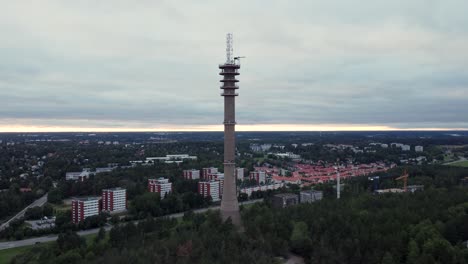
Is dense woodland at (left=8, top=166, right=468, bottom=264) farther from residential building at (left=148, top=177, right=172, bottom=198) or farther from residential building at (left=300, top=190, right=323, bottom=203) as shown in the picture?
residential building at (left=148, top=177, right=172, bottom=198)

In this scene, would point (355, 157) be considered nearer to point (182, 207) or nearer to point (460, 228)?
point (182, 207)

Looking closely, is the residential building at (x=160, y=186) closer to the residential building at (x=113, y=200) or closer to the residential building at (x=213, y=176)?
the residential building at (x=113, y=200)

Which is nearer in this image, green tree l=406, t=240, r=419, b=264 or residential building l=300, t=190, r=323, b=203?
green tree l=406, t=240, r=419, b=264

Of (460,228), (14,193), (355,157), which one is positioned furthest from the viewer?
(355,157)

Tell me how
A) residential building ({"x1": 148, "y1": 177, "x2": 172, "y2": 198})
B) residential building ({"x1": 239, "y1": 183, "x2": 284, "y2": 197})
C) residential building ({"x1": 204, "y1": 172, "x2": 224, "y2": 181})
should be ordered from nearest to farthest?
residential building ({"x1": 148, "y1": 177, "x2": 172, "y2": 198}) → residential building ({"x1": 239, "y1": 183, "x2": 284, "y2": 197}) → residential building ({"x1": 204, "y1": 172, "x2": 224, "y2": 181})

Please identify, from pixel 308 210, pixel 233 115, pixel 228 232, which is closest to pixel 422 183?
pixel 308 210

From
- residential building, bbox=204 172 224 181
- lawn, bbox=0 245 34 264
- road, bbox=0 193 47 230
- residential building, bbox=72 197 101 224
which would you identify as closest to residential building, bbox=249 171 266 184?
residential building, bbox=204 172 224 181

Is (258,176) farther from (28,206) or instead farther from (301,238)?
(301,238)
